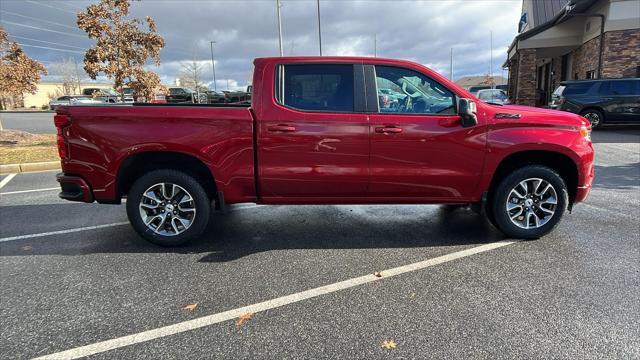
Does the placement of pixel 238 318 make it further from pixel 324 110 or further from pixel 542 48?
pixel 542 48

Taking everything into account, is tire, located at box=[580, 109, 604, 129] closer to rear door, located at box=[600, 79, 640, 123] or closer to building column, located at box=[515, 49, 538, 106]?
rear door, located at box=[600, 79, 640, 123]

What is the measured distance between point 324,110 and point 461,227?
7.46ft

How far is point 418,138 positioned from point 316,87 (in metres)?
1.17

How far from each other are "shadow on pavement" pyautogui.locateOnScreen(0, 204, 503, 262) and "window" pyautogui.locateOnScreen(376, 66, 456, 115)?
1.44 metres

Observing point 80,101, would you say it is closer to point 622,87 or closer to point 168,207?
point 168,207

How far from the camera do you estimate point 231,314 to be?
9.50ft

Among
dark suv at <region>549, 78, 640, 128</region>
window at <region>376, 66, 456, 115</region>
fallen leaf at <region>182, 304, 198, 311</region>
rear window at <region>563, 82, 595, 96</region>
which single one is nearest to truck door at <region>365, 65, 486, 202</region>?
window at <region>376, 66, 456, 115</region>

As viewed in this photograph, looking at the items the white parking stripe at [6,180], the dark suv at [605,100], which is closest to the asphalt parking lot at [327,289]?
the white parking stripe at [6,180]

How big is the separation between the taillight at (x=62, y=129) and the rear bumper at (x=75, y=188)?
0.24 metres

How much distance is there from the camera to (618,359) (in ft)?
7.70

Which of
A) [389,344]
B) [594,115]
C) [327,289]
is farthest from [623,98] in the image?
[389,344]

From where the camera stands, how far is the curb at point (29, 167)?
9.06m

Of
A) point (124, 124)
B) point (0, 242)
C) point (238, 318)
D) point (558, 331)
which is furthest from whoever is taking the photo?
point (0, 242)

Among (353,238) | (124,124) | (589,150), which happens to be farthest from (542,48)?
(124,124)
